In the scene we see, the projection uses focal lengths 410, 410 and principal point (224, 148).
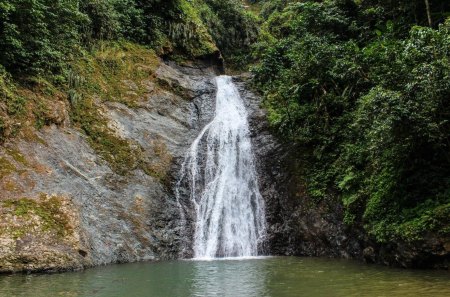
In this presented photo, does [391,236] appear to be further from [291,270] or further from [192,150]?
[192,150]

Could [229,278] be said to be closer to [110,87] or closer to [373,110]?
[373,110]

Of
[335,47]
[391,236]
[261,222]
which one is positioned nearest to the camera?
[391,236]

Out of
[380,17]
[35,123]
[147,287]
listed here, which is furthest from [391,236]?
[380,17]

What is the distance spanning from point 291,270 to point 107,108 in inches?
453

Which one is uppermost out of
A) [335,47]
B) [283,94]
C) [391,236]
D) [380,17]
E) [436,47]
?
[380,17]

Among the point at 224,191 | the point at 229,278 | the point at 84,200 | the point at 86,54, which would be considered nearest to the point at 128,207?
the point at 84,200

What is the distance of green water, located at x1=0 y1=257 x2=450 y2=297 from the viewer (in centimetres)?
804

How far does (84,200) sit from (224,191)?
19.0ft

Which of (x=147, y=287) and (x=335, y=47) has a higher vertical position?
(x=335, y=47)

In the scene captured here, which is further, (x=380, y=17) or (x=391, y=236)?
(x=380, y=17)

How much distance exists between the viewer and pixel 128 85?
20859 mm

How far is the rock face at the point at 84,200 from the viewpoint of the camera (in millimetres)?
11820

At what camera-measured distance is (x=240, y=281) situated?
950 cm

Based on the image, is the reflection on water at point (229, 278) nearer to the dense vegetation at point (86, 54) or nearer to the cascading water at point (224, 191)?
Result: the cascading water at point (224, 191)
